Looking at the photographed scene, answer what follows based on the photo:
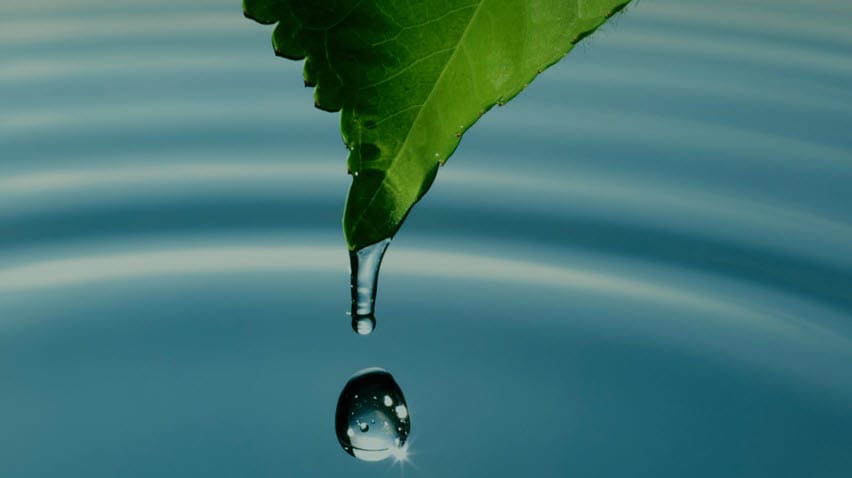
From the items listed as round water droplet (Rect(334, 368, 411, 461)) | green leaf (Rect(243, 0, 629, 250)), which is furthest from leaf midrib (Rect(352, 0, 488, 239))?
round water droplet (Rect(334, 368, 411, 461))

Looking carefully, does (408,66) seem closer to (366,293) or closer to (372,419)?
(366,293)

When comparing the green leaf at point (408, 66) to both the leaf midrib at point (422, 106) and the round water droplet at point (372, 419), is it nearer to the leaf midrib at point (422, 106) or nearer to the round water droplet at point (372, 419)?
the leaf midrib at point (422, 106)

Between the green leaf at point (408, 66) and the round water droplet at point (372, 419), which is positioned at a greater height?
the green leaf at point (408, 66)

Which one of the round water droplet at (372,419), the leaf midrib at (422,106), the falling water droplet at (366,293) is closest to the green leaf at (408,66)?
the leaf midrib at (422,106)

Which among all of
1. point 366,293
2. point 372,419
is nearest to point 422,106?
point 366,293

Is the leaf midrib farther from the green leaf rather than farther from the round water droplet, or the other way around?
the round water droplet

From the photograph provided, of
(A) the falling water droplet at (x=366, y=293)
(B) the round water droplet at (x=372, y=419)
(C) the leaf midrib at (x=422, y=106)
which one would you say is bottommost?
(B) the round water droplet at (x=372, y=419)

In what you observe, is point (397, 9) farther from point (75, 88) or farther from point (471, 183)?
point (75, 88)
